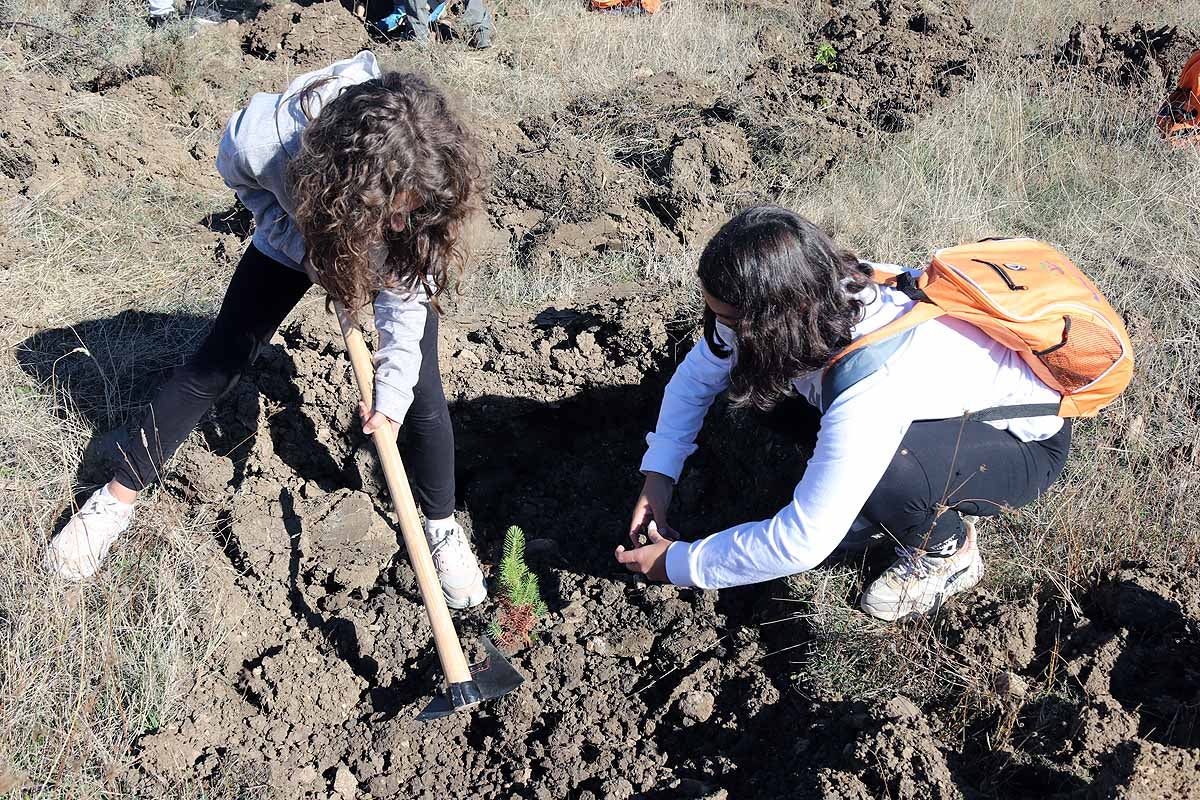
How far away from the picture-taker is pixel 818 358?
201 cm

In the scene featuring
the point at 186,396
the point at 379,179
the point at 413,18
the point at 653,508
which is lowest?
the point at 413,18

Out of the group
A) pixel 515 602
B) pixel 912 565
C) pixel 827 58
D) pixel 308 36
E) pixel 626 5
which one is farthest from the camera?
pixel 626 5

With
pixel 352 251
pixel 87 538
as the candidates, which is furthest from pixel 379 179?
pixel 87 538

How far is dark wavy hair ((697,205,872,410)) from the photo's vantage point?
192cm

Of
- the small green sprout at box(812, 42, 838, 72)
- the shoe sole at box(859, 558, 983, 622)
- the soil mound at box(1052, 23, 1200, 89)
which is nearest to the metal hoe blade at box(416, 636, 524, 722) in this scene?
the shoe sole at box(859, 558, 983, 622)

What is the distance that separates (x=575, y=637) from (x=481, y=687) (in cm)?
36

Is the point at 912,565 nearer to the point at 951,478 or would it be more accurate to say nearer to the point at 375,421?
the point at 951,478

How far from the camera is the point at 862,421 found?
1958 mm

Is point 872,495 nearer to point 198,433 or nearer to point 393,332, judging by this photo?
point 393,332

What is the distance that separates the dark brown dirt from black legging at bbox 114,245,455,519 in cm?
31

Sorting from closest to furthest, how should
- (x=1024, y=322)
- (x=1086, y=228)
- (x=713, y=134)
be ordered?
(x=1024, y=322) < (x=1086, y=228) < (x=713, y=134)

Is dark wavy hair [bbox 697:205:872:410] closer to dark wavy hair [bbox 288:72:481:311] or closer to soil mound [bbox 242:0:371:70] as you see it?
dark wavy hair [bbox 288:72:481:311]

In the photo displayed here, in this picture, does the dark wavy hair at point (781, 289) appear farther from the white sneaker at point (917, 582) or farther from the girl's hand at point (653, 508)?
the white sneaker at point (917, 582)

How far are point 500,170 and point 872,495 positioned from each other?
2.89 meters
